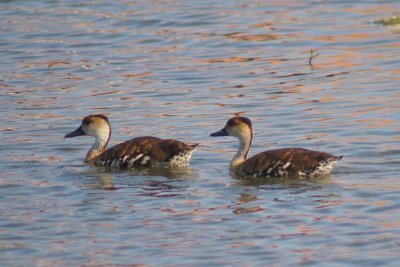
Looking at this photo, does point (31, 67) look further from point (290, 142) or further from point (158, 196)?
point (158, 196)

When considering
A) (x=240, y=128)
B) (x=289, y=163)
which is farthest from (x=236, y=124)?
(x=289, y=163)

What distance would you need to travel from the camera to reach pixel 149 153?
1441 cm

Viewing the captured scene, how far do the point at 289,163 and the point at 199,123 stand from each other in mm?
3308

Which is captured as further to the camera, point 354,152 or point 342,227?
point 354,152

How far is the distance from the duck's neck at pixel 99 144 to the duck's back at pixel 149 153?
40 cm

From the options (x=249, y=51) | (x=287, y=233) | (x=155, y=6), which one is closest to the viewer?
(x=287, y=233)

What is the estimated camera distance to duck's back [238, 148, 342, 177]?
13438 mm

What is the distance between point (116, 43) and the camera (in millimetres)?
23203

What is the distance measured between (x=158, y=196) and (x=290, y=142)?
2.95 metres

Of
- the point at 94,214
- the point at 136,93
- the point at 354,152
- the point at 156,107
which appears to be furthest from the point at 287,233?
the point at 136,93

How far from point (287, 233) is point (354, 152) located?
141 inches

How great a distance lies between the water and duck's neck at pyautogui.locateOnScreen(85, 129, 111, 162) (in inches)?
9.5

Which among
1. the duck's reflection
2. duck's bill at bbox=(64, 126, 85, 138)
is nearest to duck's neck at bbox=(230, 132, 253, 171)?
the duck's reflection

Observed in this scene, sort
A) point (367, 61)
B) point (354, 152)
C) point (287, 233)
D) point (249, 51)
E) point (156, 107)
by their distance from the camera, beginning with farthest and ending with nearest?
1. point (249, 51)
2. point (367, 61)
3. point (156, 107)
4. point (354, 152)
5. point (287, 233)
